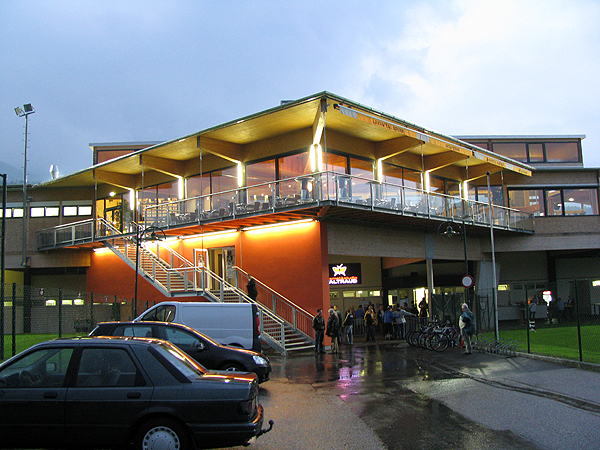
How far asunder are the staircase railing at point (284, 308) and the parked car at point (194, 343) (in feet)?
34.0

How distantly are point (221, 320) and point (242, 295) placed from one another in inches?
261

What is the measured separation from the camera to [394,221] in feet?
→ 78.9

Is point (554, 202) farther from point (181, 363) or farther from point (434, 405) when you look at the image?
point (181, 363)

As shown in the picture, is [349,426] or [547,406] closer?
[349,426]

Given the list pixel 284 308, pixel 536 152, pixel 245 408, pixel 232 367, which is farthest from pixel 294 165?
pixel 536 152

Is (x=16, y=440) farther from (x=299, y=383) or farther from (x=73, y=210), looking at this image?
(x=73, y=210)

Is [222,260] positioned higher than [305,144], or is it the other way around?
[305,144]

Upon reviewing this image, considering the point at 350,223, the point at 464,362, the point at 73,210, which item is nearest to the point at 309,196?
the point at 350,223

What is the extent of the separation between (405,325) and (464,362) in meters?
9.57

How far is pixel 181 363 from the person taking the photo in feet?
19.7

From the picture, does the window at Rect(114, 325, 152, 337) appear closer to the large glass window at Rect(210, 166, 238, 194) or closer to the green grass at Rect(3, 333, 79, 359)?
the green grass at Rect(3, 333, 79, 359)

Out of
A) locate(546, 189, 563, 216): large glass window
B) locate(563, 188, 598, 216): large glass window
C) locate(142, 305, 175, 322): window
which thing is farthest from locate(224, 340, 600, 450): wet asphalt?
locate(563, 188, 598, 216): large glass window

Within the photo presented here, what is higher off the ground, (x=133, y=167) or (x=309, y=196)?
(x=133, y=167)

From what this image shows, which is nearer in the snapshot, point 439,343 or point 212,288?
point 439,343
